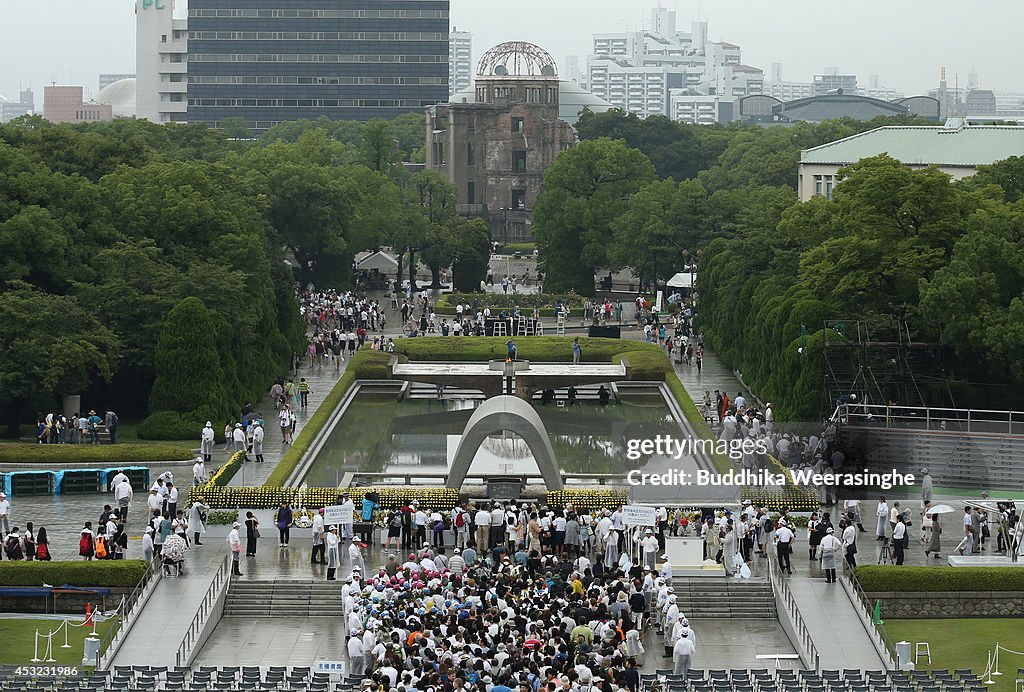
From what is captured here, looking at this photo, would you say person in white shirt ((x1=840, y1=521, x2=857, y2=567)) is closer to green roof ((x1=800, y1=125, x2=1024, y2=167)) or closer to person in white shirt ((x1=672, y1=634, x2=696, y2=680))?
person in white shirt ((x1=672, y1=634, x2=696, y2=680))

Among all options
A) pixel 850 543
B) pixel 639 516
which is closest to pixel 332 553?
pixel 639 516

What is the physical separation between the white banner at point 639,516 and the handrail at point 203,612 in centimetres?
840

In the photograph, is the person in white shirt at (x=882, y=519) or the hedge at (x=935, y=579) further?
the person in white shirt at (x=882, y=519)

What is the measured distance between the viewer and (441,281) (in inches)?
4296

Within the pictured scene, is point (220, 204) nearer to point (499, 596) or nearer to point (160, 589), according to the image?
point (160, 589)

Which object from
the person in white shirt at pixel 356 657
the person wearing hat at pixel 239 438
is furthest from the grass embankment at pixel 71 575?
the person wearing hat at pixel 239 438

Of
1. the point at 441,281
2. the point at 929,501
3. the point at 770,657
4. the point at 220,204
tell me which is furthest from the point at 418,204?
the point at 770,657

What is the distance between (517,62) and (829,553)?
99935 millimetres

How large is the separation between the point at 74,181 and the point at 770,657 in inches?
1432

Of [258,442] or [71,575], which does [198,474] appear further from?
[71,575]

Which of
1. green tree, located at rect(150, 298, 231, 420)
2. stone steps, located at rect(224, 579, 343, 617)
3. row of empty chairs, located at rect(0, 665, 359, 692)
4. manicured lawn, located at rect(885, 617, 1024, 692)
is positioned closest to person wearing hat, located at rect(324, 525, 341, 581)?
stone steps, located at rect(224, 579, 343, 617)

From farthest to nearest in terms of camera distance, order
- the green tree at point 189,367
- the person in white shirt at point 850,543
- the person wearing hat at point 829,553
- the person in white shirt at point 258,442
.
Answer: the green tree at point 189,367, the person in white shirt at point 258,442, the person in white shirt at point 850,543, the person wearing hat at point 829,553

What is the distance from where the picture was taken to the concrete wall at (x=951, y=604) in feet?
123

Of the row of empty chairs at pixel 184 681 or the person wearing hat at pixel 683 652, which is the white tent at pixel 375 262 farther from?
the row of empty chairs at pixel 184 681
